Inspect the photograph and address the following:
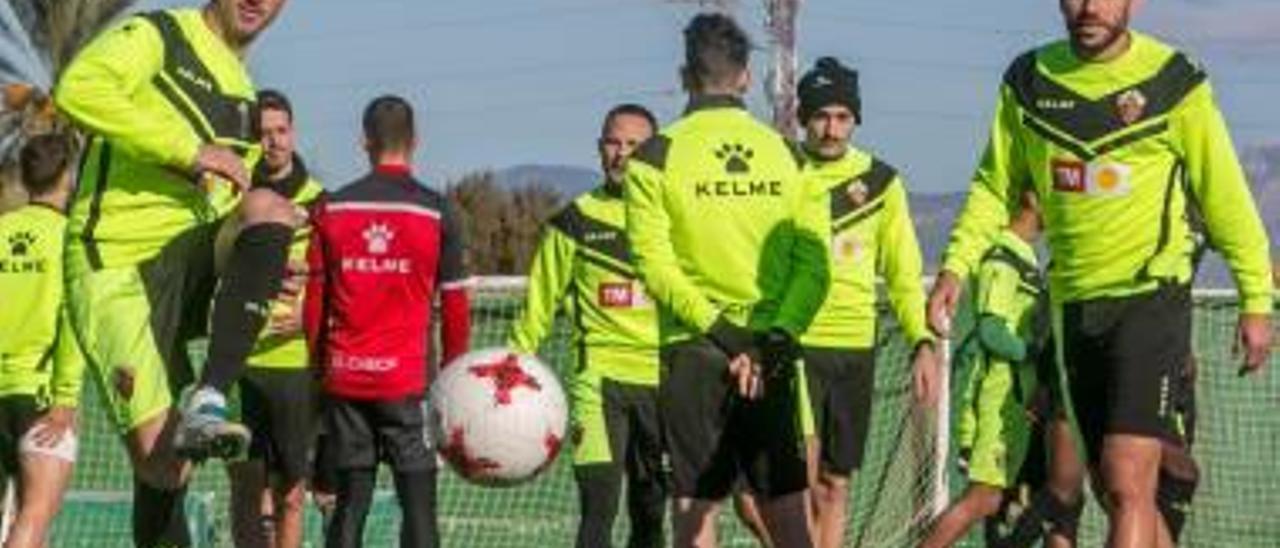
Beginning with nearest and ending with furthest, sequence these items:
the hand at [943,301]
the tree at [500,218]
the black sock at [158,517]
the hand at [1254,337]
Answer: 1. the black sock at [158,517]
2. the hand at [1254,337]
3. the hand at [943,301]
4. the tree at [500,218]

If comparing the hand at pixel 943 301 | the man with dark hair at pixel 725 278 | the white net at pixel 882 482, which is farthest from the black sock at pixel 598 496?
the white net at pixel 882 482

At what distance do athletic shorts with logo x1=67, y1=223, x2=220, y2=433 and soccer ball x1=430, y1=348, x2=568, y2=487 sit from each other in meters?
2.39

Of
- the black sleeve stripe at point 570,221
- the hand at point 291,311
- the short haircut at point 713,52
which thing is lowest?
the hand at point 291,311

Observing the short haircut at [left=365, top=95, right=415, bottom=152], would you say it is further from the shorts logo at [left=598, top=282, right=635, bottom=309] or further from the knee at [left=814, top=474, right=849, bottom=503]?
the knee at [left=814, top=474, right=849, bottom=503]

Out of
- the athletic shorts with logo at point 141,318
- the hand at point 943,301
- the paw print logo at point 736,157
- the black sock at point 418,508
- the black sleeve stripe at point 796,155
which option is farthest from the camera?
the black sock at point 418,508

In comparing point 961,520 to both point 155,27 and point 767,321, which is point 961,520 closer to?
point 767,321

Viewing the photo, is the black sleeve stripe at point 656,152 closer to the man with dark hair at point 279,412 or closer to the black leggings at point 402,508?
the black leggings at point 402,508

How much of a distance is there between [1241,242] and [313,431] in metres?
5.30

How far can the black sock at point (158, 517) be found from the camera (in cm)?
991

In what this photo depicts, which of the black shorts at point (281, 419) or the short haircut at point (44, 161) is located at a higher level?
the short haircut at point (44, 161)

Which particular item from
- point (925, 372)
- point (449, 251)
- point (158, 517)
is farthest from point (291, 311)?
point (158, 517)

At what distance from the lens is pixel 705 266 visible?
11078mm

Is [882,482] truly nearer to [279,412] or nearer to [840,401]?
[840,401]

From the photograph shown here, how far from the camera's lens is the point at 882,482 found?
66.1ft
